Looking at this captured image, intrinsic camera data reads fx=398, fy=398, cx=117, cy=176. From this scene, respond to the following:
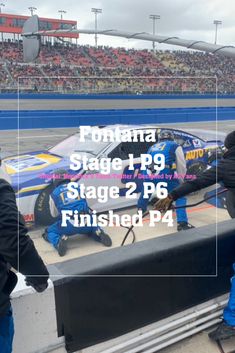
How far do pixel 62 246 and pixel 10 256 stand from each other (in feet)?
9.56

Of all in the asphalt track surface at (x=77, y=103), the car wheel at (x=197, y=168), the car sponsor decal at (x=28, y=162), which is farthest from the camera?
the asphalt track surface at (x=77, y=103)

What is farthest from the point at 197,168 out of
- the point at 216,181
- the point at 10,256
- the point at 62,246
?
the point at 10,256

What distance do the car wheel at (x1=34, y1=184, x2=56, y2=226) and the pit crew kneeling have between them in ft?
0.40

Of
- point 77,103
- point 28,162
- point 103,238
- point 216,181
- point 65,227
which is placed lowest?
point 103,238

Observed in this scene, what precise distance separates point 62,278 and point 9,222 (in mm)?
781

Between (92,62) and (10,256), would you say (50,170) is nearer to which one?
(10,256)

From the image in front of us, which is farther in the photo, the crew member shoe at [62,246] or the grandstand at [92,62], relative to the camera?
the grandstand at [92,62]

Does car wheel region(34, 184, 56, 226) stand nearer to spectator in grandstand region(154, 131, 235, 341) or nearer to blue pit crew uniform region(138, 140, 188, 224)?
blue pit crew uniform region(138, 140, 188, 224)

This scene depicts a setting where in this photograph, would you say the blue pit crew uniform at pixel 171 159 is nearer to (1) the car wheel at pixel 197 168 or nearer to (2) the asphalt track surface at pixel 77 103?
(1) the car wheel at pixel 197 168

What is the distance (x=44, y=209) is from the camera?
532 cm

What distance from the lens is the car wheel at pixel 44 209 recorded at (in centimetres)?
512

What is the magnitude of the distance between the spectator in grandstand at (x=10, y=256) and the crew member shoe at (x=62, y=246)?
8.60 feet

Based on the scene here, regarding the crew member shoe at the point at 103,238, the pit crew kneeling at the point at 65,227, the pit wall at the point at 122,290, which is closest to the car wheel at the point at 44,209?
the pit crew kneeling at the point at 65,227

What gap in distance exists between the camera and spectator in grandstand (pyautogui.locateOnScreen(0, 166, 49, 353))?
6.11 ft
